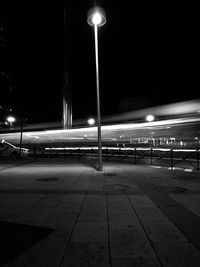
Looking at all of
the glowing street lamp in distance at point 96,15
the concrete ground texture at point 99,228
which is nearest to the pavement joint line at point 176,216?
the concrete ground texture at point 99,228

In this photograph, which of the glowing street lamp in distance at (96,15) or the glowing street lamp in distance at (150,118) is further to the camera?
the glowing street lamp in distance at (150,118)

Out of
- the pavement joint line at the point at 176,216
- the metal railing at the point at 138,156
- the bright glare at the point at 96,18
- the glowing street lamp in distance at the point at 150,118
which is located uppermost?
the bright glare at the point at 96,18

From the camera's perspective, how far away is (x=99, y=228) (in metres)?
3.58

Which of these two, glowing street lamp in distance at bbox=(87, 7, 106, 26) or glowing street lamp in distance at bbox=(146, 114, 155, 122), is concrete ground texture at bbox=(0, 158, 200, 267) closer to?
glowing street lamp in distance at bbox=(87, 7, 106, 26)

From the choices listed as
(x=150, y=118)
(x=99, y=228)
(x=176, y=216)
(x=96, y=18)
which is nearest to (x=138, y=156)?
(x=150, y=118)

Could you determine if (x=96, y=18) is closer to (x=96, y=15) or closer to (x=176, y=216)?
(x=96, y=15)

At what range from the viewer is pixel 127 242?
306 cm

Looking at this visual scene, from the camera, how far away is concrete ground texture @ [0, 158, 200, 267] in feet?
8.63

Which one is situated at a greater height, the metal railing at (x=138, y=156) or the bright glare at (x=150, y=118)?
the bright glare at (x=150, y=118)

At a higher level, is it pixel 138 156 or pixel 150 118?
pixel 150 118

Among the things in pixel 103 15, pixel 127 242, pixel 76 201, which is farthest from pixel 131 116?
pixel 127 242

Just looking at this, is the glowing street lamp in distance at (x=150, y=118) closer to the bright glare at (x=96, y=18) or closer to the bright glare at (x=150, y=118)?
the bright glare at (x=150, y=118)

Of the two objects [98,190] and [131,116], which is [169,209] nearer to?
[98,190]

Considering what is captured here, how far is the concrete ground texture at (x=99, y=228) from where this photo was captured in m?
2.63
